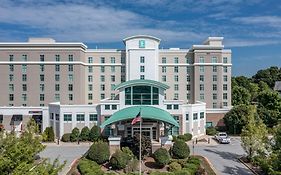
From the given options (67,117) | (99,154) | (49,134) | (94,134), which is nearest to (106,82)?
(67,117)

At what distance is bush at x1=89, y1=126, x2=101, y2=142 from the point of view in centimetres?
4441

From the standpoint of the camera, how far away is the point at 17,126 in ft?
167

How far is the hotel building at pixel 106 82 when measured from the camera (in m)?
46.5

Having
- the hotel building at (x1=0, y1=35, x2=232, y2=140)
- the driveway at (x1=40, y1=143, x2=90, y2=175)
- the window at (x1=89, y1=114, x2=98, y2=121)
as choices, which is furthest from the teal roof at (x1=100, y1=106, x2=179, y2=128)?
the window at (x1=89, y1=114, x2=98, y2=121)

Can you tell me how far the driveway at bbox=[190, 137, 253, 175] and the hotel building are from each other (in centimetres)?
664

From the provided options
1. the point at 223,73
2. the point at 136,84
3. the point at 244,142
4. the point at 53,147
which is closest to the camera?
the point at 244,142

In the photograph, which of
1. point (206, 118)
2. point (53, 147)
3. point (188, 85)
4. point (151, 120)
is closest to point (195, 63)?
point (188, 85)

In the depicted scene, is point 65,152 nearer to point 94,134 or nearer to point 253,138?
point 94,134

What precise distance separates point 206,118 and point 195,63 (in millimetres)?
9849

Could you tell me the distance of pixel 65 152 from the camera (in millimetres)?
37969

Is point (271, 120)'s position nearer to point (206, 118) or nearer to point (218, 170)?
point (206, 118)

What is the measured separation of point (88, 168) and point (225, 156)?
1549cm

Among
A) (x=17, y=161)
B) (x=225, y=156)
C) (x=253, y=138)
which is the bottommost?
(x=225, y=156)

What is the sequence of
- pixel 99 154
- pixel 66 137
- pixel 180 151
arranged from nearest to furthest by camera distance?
pixel 99 154
pixel 180 151
pixel 66 137
